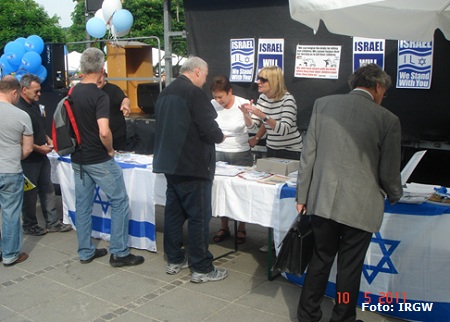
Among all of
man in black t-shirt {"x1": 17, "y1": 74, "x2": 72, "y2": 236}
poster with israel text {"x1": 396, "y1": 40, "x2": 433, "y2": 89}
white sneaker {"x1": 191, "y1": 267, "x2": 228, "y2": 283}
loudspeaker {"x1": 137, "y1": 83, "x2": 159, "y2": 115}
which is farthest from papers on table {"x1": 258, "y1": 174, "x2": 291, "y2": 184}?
loudspeaker {"x1": 137, "y1": 83, "x2": 159, "y2": 115}

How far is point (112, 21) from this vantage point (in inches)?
335

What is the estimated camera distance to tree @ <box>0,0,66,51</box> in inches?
979

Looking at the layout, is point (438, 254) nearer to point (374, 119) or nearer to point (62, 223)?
point (374, 119)

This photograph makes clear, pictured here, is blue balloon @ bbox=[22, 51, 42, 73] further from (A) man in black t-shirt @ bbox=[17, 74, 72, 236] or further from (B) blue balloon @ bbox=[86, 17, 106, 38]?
(A) man in black t-shirt @ bbox=[17, 74, 72, 236]

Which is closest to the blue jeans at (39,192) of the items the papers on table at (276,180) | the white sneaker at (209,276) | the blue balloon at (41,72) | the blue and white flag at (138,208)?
the blue and white flag at (138,208)

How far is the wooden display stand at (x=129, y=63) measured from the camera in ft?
27.4

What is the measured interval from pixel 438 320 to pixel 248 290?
1290 mm

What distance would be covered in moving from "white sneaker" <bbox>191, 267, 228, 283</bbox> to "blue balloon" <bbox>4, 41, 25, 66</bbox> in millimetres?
6408

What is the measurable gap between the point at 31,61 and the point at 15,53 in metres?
0.61

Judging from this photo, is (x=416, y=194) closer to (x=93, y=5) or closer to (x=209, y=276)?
(x=209, y=276)

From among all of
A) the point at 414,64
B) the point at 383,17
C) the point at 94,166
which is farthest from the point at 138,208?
the point at 414,64

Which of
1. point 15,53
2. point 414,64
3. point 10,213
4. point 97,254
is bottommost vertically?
point 97,254

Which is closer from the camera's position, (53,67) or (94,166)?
(94,166)

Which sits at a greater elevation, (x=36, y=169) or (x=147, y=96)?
(x=147, y=96)
